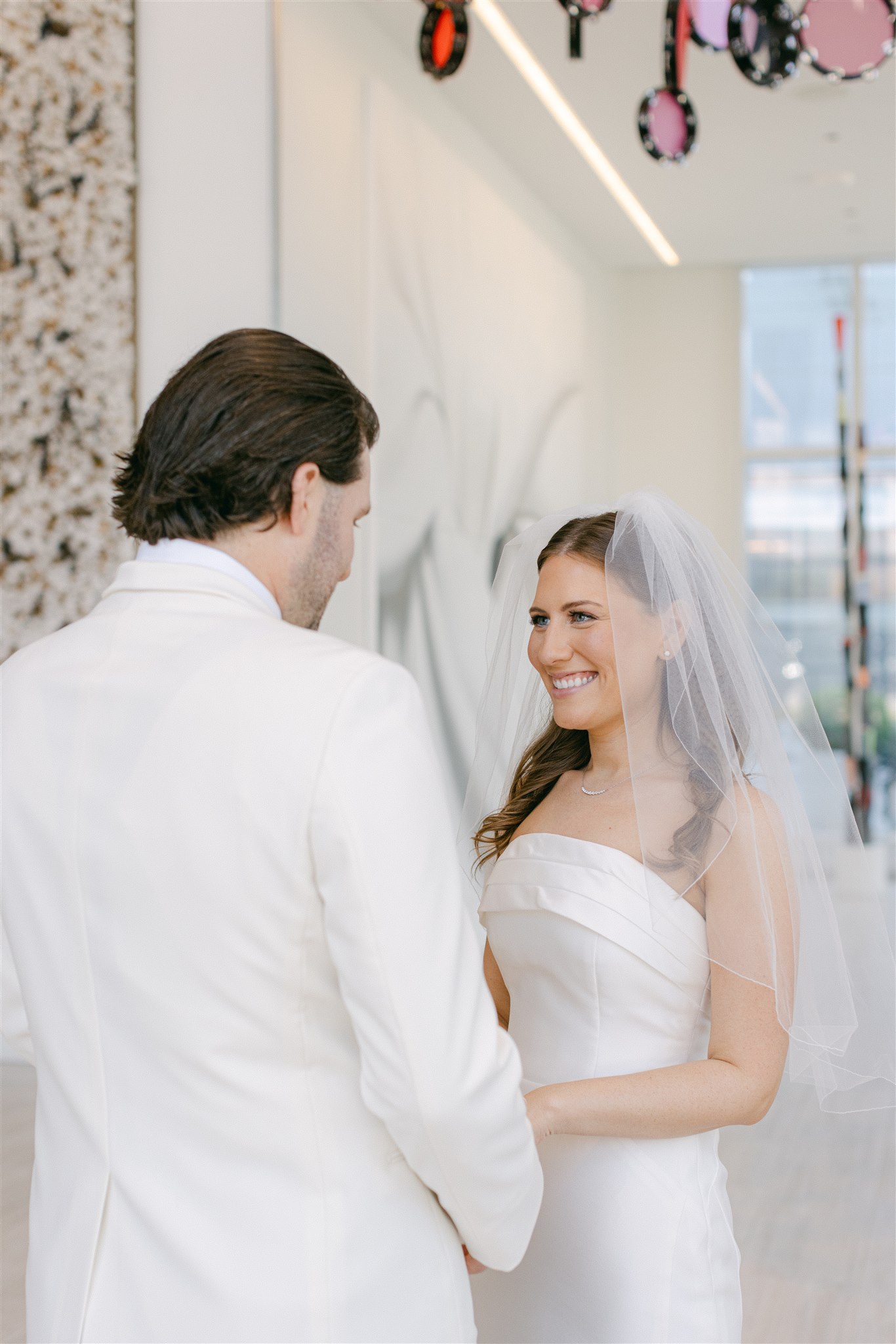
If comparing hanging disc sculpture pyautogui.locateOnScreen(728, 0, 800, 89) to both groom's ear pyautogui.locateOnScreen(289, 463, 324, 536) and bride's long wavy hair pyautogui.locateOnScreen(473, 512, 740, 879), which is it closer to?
bride's long wavy hair pyautogui.locateOnScreen(473, 512, 740, 879)

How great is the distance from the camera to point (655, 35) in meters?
5.00

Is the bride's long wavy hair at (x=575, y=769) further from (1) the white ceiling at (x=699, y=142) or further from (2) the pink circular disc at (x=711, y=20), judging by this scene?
(1) the white ceiling at (x=699, y=142)

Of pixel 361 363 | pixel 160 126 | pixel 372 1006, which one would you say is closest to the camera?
pixel 372 1006

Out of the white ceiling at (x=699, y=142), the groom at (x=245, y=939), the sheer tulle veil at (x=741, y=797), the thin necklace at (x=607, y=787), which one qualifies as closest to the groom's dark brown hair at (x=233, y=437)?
the groom at (x=245, y=939)

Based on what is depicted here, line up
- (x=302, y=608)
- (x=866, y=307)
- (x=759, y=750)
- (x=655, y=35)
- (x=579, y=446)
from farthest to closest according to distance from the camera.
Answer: (x=866, y=307)
(x=579, y=446)
(x=655, y=35)
(x=759, y=750)
(x=302, y=608)

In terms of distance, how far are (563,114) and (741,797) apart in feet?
16.8

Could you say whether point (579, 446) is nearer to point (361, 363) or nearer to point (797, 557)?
point (797, 557)

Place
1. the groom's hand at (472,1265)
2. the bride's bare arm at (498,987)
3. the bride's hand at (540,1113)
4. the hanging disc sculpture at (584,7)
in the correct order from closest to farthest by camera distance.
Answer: the groom's hand at (472,1265) < the bride's hand at (540,1113) < the bride's bare arm at (498,987) < the hanging disc sculpture at (584,7)

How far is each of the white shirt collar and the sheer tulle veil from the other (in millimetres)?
649

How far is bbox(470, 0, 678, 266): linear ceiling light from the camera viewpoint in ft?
16.2

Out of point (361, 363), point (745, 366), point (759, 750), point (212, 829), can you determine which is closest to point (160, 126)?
point (361, 363)

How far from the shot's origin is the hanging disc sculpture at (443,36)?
2.62 metres

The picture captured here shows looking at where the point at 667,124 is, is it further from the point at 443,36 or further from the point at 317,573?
the point at 317,573

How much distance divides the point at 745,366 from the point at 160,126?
18.0ft
